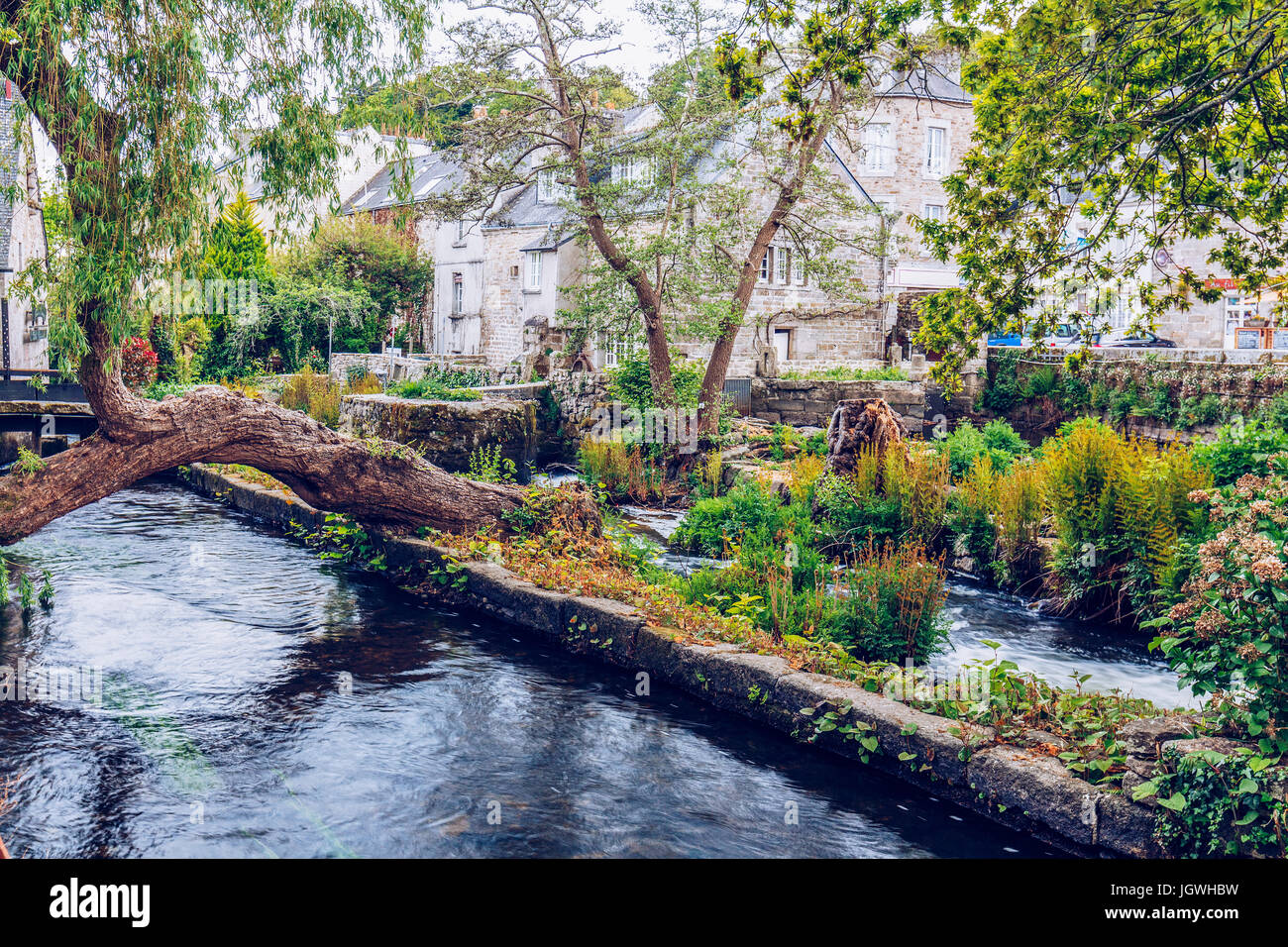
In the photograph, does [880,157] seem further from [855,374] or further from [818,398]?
[818,398]

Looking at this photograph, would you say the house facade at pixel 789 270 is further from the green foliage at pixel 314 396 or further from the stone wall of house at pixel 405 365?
the green foliage at pixel 314 396

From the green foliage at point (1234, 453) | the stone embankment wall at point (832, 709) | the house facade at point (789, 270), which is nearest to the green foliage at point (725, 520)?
the stone embankment wall at point (832, 709)

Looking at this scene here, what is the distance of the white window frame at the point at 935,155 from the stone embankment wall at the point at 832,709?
3102 cm

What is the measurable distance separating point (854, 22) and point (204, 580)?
7549 millimetres

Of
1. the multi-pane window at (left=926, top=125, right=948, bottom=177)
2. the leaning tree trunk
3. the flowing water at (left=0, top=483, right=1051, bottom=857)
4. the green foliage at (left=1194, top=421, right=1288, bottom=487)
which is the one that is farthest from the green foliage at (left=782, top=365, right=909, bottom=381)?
the multi-pane window at (left=926, top=125, right=948, bottom=177)

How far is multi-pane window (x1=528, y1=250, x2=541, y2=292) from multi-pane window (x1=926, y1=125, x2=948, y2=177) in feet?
46.1

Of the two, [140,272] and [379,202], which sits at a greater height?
[379,202]

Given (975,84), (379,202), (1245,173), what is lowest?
(1245,173)

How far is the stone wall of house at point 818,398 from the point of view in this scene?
20359 mm

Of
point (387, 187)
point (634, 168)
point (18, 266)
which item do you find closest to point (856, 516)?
point (634, 168)
